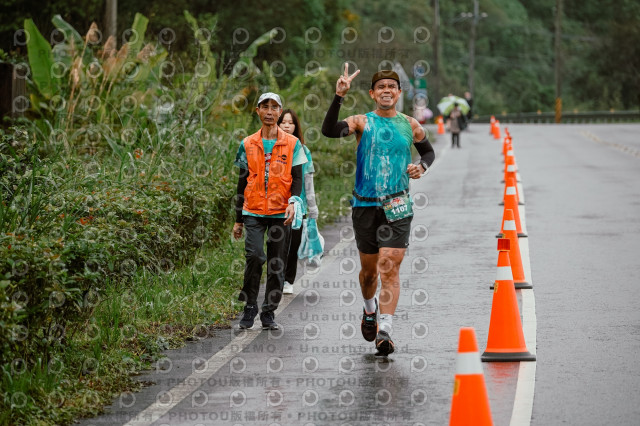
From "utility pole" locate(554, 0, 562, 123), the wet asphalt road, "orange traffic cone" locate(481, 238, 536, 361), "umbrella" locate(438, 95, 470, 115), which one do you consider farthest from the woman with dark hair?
"utility pole" locate(554, 0, 562, 123)

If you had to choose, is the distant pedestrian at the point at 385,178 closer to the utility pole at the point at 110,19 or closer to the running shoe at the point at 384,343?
the running shoe at the point at 384,343

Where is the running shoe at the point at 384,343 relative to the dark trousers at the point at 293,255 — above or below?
below

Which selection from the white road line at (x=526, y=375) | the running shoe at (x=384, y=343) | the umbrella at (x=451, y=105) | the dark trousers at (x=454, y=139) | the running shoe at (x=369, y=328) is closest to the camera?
the white road line at (x=526, y=375)

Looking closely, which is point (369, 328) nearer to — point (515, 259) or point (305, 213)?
point (305, 213)

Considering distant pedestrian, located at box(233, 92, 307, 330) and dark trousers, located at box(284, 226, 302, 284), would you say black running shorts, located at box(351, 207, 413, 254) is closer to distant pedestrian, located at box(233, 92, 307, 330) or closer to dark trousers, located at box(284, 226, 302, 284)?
distant pedestrian, located at box(233, 92, 307, 330)

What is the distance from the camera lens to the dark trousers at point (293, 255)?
11742 mm

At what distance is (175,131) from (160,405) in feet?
27.5

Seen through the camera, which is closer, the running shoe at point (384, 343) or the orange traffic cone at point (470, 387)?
the orange traffic cone at point (470, 387)

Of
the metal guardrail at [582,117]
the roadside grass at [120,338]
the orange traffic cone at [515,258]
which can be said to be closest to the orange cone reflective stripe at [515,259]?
the orange traffic cone at [515,258]

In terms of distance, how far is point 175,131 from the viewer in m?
15.6

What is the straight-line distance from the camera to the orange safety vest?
9945mm

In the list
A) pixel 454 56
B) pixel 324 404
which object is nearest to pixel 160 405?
pixel 324 404

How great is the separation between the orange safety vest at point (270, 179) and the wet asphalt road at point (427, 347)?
1052 millimetres

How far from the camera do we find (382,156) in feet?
29.2
